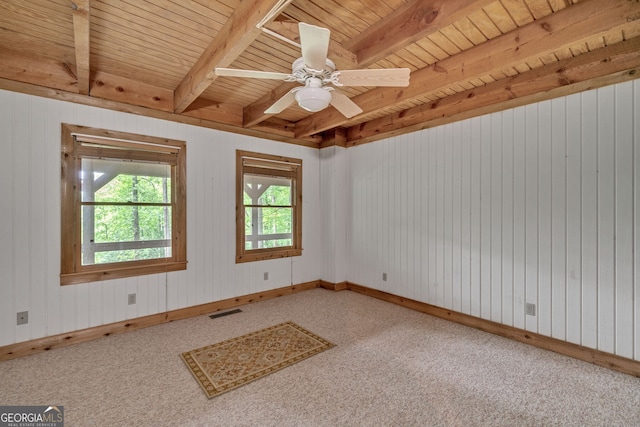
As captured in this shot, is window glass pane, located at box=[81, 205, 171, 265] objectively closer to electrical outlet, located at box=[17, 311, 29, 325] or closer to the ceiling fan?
electrical outlet, located at box=[17, 311, 29, 325]

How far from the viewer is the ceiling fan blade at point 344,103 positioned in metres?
2.32

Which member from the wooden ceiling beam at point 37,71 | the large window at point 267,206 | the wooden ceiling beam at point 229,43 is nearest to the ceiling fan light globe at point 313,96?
the wooden ceiling beam at point 229,43

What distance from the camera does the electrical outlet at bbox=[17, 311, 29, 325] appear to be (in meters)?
2.61

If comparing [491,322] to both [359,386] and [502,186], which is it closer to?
[502,186]

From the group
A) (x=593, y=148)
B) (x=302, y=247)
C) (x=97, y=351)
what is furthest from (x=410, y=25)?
(x=97, y=351)

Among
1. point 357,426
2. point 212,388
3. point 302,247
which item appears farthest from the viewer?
point 302,247

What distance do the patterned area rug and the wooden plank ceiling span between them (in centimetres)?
250

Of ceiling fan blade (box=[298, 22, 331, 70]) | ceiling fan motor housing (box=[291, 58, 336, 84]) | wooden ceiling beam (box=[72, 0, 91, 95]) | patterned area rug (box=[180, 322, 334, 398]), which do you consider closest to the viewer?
ceiling fan blade (box=[298, 22, 331, 70])

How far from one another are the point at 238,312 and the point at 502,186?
3535mm

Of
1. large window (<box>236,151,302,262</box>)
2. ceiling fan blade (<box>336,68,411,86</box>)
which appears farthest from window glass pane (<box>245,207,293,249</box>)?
ceiling fan blade (<box>336,68,411,86</box>)

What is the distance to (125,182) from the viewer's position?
322 centimetres

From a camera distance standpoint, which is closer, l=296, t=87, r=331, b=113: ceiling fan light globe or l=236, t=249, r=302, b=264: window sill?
l=296, t=87, r=331, b=113: ceiling fan light globe

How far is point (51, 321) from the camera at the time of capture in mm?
2750

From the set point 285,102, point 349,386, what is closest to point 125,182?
point 285,102
